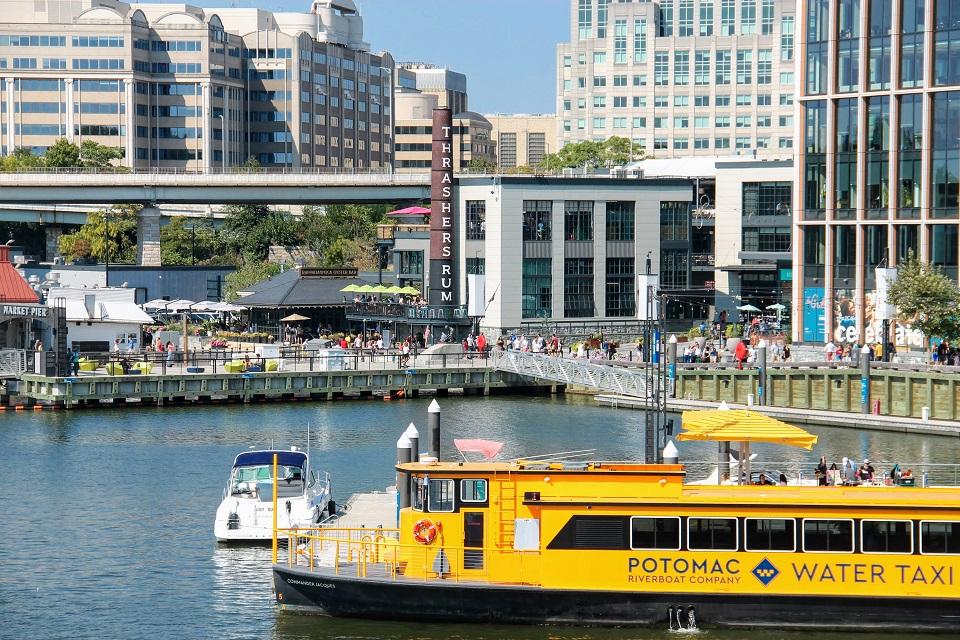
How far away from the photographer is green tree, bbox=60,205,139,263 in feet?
513

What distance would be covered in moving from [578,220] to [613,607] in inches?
2764

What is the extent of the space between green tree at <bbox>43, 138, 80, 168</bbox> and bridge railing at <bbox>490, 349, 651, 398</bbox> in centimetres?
11140

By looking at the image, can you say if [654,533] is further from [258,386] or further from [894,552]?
[258,386]

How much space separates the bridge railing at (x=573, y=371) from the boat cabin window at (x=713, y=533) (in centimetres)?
4183

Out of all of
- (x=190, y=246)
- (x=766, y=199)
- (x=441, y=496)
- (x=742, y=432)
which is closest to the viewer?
(x=441, y=496)

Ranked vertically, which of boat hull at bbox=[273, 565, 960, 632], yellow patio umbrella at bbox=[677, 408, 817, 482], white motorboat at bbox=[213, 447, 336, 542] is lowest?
boat hull at bbox=[273, 565, 960, 632]

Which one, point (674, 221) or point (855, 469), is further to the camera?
point (674, 221)

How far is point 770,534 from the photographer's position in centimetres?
3497

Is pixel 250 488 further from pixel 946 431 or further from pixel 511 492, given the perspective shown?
pixel 946 431

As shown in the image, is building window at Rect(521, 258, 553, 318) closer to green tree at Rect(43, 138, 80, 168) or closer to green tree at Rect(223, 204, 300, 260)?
green tree at Rect(223, 204, 300, 260)

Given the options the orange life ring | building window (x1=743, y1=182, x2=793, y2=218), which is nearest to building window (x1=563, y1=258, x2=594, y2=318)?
building window (x1=743, y1=182, x2=793, y2=218)

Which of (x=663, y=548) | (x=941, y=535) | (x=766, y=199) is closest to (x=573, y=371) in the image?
(x=766, y=199)

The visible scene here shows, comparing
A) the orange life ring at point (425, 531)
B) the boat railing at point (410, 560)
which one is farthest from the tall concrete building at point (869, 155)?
the orange life ring at point (425, 531)

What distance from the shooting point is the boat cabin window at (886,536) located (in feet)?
114
